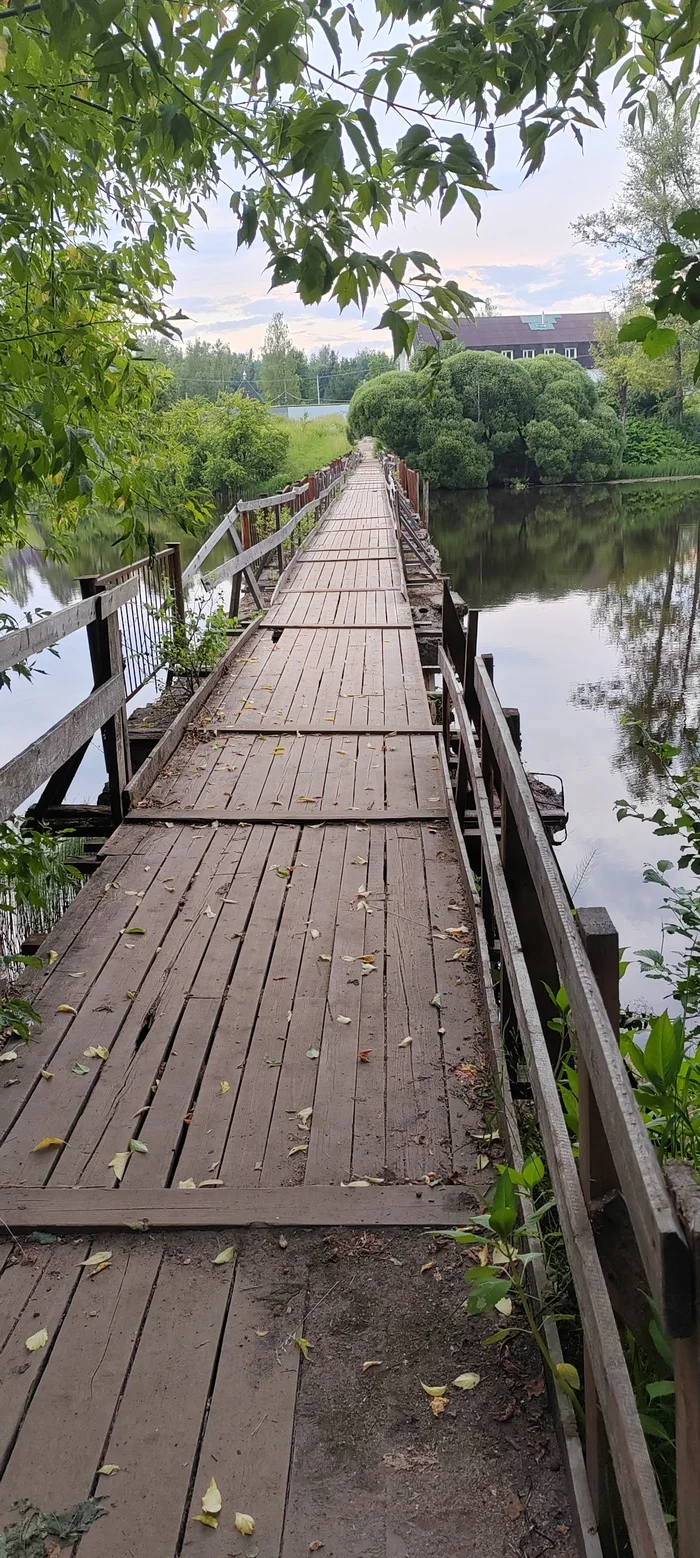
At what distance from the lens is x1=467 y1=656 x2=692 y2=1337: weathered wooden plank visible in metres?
1.09

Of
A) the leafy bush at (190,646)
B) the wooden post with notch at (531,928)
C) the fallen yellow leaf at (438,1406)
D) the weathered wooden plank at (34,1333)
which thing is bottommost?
the weathered wooden plank at (34,1333)

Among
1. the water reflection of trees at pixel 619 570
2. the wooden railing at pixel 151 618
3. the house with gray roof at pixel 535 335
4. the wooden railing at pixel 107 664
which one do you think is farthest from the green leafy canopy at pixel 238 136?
the house with gray roof at pixel 535 335

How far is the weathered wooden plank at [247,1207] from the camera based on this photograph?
2.63 meters

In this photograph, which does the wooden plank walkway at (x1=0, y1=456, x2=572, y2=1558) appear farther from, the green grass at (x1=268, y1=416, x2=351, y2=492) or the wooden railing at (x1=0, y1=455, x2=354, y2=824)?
the green grass at (x1=268, y1=416, x2=351, y2=492)

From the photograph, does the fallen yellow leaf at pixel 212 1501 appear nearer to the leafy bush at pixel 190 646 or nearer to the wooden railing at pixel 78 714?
the wooden railing at pixel 78 714

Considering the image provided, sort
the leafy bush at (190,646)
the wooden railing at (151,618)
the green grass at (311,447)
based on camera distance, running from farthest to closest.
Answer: the green grass at (311,447), the leafy bush at (190,646), the wooden railing at (151,618)

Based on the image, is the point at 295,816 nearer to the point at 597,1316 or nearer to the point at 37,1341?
the point at 37,1341

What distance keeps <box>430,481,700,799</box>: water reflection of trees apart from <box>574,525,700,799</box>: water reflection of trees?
2cm

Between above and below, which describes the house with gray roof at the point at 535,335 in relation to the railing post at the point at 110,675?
above

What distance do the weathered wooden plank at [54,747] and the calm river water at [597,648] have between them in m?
4.11

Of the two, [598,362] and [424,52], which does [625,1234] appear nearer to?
[424,52]

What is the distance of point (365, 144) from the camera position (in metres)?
1.96

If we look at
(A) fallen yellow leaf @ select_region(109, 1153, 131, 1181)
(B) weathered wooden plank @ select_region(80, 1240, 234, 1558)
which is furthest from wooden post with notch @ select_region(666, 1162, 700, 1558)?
(A) fallen yellow leaf @ select_region(109, 1153, 131, 1181)

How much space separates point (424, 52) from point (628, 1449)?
2.50 m
